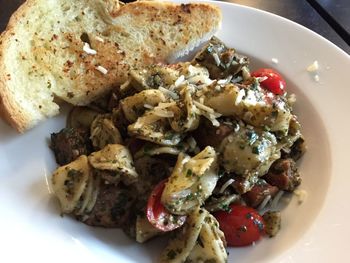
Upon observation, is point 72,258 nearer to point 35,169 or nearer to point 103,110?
point 35,169

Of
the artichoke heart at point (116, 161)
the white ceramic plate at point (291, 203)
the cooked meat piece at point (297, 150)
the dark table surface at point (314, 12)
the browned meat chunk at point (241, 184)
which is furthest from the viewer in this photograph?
the dark table surface at point (314, 12)

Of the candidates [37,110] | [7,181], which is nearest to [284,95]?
[37,110]

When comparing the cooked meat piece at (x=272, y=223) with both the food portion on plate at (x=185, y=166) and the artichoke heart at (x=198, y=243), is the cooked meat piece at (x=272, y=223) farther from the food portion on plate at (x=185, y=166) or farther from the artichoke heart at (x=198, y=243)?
the artichoke heart at (x=198, y=243)

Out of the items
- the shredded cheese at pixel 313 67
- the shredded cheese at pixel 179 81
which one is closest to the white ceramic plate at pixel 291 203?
the shredded cheese at pixel 313 67

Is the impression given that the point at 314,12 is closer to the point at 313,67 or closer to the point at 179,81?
the point at 313,67

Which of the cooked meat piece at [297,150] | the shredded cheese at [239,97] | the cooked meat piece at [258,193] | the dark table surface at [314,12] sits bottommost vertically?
the cooked meat piece at [258,193]

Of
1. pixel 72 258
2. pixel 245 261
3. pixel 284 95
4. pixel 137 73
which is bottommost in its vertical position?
pixel 245 261
